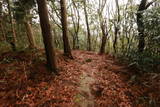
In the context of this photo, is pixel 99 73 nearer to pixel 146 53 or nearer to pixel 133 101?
pixel 133 101

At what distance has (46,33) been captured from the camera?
15.9ft

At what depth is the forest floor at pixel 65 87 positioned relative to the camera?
3.75 metres

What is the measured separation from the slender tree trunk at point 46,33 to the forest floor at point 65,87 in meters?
0.43

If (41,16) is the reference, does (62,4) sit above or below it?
above

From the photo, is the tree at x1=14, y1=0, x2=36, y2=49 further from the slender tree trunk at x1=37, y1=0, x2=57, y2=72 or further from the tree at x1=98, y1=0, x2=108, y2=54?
the tree at x1=98, y1=0, x2=108, y2=54

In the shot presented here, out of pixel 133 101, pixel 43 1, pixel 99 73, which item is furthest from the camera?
pixel 99 73

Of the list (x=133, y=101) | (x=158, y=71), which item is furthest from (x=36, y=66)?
(x=158, y=71)

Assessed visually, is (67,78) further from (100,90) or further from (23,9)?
(23,9)

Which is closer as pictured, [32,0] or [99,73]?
[99,73]

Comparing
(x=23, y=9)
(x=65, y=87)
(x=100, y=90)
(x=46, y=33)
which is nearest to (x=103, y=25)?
(x=23, y=9)

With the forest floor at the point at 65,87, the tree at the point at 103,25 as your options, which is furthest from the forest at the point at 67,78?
the tree at the point at 103,25

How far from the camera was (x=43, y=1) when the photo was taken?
4656 mm

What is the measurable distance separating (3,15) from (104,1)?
412 inches

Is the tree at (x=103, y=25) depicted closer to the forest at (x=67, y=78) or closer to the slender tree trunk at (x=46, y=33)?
the forest at (x=67, y=78)
